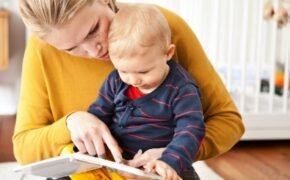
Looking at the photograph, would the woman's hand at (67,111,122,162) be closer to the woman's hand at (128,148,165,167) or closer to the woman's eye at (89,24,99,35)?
the woman's hand at (128,148,165,167)

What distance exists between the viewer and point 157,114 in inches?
40.6

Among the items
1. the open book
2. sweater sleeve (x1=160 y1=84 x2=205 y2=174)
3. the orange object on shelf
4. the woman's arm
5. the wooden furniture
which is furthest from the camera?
the wooden furniture

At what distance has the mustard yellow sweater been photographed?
3.75 feet

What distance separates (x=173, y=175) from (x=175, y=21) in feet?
1.49

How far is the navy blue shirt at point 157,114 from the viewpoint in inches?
38.3

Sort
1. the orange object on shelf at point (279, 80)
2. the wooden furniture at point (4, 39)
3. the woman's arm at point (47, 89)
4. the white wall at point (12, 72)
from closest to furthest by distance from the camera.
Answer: the woman's arm at point (47, 89)
the orange object on shelf at point (279, 80)
the wooden furniture at point (4, 39)
the white wall at point (12, 72)

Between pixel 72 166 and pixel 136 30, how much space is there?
31 centimetres

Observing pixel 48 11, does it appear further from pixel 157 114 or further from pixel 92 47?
pixel 157 114

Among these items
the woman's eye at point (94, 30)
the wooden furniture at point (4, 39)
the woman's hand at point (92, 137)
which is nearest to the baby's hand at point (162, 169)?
the woman's hand at point (92, 137)

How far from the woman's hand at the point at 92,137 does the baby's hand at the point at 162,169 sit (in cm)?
10

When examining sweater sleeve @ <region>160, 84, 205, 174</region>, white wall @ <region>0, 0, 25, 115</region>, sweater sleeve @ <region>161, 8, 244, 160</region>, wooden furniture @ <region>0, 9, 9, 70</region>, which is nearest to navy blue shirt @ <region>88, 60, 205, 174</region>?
sweater sleeve @ <region>160, 84, 205, 174</region>

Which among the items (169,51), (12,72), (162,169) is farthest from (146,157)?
(12,72)

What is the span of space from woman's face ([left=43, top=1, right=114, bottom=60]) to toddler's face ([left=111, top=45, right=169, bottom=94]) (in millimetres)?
55

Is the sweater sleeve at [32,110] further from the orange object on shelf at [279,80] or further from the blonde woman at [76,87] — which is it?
the orange object on shelf at [279,80]
